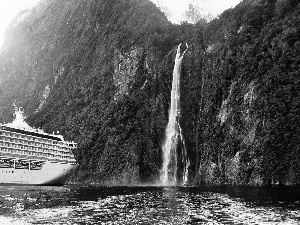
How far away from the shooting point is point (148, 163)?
356 feet

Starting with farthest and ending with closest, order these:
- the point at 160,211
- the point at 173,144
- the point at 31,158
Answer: the point at 173,144, the point at 31,158, the point at 160,211

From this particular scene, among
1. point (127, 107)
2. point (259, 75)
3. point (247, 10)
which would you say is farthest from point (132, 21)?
point (259, 75)

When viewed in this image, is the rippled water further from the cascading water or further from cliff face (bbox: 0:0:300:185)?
the cascading water

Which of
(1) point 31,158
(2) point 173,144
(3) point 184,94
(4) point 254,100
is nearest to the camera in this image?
(4) point 254,100

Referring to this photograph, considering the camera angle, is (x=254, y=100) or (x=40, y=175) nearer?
(x=254, y=100)

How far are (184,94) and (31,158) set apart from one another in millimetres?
38829

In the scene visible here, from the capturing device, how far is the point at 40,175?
318 ft

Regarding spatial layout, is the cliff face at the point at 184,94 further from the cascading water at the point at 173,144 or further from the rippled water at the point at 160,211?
the rippled water at the point at 160,211

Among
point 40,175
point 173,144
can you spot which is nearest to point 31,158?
point 40,175

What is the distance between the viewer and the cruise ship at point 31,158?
307 feet

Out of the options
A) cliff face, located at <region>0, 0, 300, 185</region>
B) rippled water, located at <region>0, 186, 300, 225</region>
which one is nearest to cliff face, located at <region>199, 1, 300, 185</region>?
cliff face, located at <region>0, 0, 300, 185</region>

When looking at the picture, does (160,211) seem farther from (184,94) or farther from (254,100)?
(184,94)

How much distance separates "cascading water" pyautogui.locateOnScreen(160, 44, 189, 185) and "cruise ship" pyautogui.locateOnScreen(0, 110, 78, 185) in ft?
68.9

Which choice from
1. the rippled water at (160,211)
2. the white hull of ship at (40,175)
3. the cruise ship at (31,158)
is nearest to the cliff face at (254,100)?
the rippled water at (160,211)
